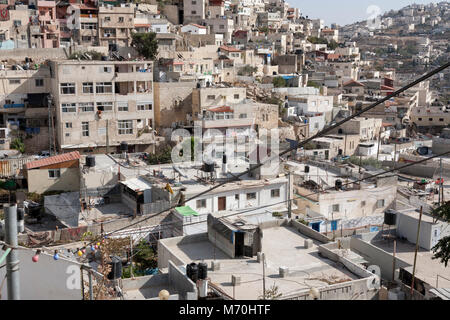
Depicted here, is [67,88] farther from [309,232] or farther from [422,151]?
[422,151]

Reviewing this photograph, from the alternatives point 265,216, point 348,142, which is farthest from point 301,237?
point 348,142

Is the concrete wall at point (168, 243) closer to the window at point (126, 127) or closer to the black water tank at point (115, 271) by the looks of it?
the black water tank at point (115, 271)

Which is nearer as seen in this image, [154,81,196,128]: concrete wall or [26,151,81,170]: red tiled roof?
[26,151,81,170]: red tiled roof

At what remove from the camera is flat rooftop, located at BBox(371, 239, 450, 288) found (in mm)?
9780

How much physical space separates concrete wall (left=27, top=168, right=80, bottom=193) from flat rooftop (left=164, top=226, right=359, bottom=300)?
8.19 meters

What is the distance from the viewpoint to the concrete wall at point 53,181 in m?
17.1

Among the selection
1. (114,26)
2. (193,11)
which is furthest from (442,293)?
(193,11)

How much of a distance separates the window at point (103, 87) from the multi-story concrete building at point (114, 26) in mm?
10456

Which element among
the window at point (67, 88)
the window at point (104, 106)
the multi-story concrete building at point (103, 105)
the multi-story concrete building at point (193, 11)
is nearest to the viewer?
the window at point (67, 88)

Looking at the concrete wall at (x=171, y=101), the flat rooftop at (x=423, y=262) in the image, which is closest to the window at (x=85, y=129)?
the concrete wall at (x=171, y=101)

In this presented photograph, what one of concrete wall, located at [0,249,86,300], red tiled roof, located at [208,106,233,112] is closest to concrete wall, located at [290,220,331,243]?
concrete wall, located at [0,249,86,300]

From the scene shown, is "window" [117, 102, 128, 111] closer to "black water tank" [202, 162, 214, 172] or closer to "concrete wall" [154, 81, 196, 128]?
"concrete wall" [154, 81, 196, 128]

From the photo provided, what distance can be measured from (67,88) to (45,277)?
16552mm

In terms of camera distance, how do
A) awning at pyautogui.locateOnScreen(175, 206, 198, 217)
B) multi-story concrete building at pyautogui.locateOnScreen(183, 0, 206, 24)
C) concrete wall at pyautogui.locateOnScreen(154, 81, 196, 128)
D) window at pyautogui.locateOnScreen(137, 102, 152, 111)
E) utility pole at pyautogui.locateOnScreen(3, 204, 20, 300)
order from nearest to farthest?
1. utility pole at pyautogui.locateOnScreen(3, 204, 20, 300)
2. awning at pyautogui.locateOnScreen(175, 206, 198, 217)
3. window at pyautogui.locateOnScreen(137, 102, 152, 111)
4. concrete wall at pyautogui.locateOnScreen(154, 81, 196, 128)
5. multi-story concrete building at pyautogui.locateOnScreen(183, 0, 206, 24)
